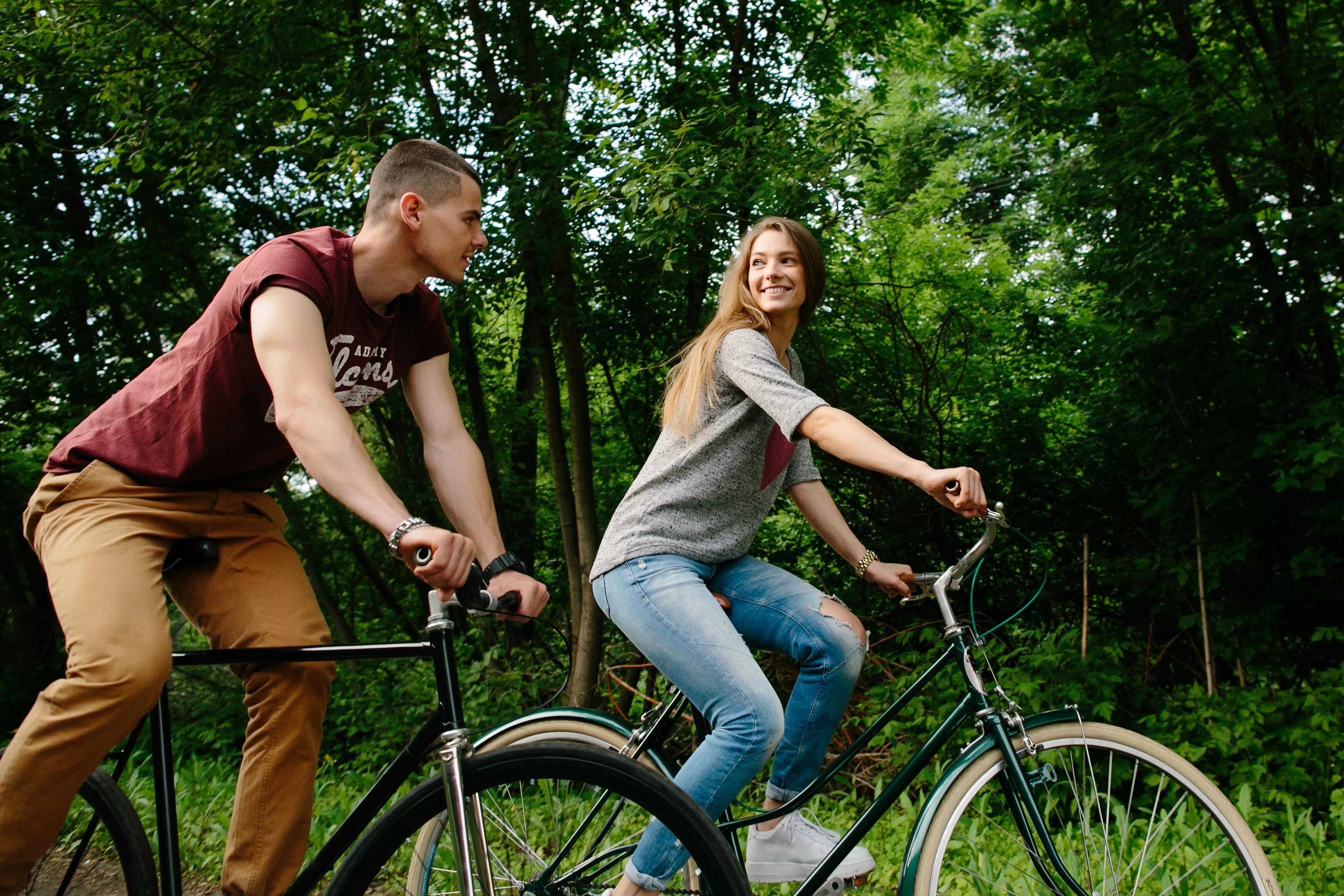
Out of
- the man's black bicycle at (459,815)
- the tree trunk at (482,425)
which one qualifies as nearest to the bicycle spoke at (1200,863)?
the man's black bicycle at (459,815)

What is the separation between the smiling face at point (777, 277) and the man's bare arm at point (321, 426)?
3.89 ft

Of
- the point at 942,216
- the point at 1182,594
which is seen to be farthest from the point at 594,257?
the point at 942,216

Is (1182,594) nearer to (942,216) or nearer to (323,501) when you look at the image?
(323,501)

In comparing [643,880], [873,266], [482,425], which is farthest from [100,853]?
[482,425]

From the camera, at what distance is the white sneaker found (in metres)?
2.56

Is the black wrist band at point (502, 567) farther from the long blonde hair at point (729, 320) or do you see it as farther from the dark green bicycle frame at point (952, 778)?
the dark green bicycle frame at point (952, 778)

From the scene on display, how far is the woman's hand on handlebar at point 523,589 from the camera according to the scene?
1.98m

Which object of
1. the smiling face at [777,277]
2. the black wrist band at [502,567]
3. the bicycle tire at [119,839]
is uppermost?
the smiling face at [777,277]

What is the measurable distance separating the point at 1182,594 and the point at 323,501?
792 cm

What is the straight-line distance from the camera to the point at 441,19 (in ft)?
21.1

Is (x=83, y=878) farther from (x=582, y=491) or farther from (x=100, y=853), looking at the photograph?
(x=582, y=491)

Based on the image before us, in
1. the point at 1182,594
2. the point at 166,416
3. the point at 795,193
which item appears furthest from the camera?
the point at 1182,594

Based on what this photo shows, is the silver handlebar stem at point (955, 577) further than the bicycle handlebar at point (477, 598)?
Yes

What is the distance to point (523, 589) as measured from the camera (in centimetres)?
200
